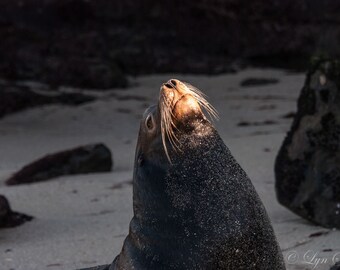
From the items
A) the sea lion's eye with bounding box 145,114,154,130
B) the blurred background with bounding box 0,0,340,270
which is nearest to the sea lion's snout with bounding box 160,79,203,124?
the sea lion's eye with bounding box 145,114,154,130

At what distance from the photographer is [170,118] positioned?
3.48 m

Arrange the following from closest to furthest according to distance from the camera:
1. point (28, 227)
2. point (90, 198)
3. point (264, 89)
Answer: point (28, 227) → point (90, 198) → point (264, 89)

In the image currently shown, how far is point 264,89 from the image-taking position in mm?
10555

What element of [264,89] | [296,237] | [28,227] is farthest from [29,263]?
[264,89]

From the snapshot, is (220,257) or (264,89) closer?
(220,257)

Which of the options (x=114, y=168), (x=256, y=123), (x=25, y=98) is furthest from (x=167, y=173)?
(x=25, y=98)

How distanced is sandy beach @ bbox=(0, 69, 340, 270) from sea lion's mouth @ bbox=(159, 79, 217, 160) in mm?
1260

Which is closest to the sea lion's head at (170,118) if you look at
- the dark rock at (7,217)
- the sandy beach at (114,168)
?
the sandy beach at (114,168)

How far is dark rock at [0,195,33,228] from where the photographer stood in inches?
223

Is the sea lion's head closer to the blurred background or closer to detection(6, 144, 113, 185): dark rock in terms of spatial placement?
the blurred background

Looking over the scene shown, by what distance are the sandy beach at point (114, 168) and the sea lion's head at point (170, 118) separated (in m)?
1.21

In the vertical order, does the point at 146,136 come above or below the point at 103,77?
above

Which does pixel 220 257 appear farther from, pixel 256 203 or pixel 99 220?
pixel 99 220

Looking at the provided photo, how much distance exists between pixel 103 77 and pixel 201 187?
7.72m
